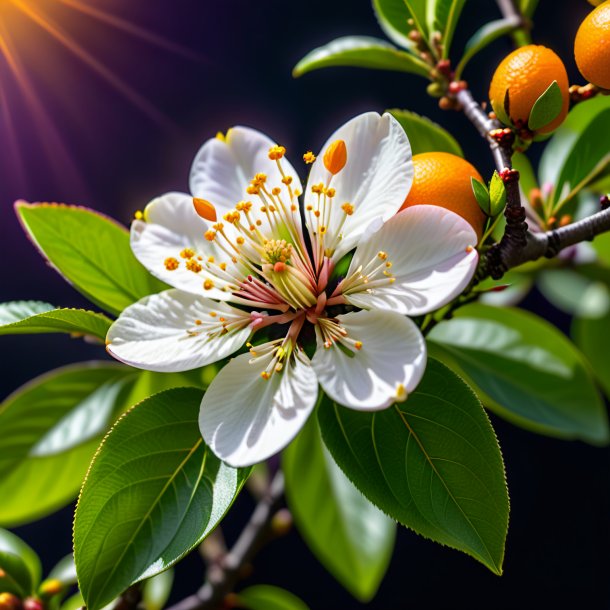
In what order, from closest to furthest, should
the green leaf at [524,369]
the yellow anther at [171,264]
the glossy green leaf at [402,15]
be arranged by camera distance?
the yellow anther at [171,264]
the glossy green leaf at [402,15]
the green leaf at [524,369]

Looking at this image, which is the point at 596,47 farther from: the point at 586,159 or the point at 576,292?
the point at 576,292

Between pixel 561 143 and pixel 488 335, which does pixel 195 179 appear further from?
pixel 561 143

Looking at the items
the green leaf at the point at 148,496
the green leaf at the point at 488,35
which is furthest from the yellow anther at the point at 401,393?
the green leaf at the point at 488,35

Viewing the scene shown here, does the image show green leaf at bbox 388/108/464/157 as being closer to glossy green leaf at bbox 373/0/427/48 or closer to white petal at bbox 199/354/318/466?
glossy green leaf at bbox 373/0/427/48

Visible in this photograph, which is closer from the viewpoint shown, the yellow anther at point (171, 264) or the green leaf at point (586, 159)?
the yellow anther at point (171, 264)

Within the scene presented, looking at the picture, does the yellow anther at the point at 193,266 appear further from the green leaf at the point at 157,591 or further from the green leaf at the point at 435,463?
the green leaf at the point at 157,591

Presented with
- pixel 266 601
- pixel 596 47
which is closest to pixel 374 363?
pixel 596 47

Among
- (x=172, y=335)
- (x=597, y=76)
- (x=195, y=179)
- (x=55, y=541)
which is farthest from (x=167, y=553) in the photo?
(x=55, y=541)
